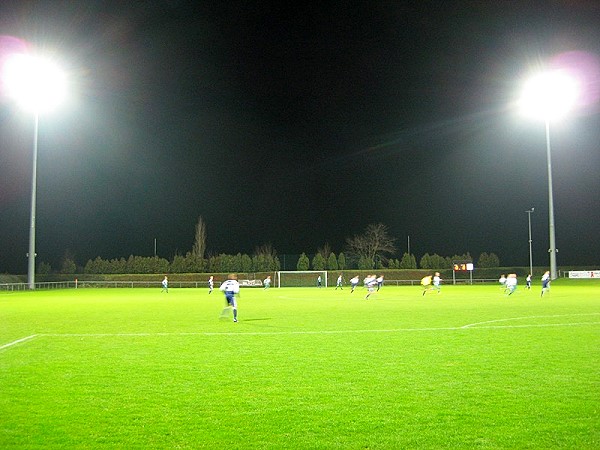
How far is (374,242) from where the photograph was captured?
96312 millimetres

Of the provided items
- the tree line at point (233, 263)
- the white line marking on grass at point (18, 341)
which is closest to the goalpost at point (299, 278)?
the tree line at point (233, 263)

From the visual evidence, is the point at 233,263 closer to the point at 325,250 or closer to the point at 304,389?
the point at 325,250

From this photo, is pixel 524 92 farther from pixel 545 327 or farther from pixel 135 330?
pixel 135 330

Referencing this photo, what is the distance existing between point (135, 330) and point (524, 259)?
84.5 metres

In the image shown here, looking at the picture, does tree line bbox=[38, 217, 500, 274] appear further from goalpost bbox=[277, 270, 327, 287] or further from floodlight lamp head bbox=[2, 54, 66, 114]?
floodlight lamp head bbox=[2, 54, 66, 114]

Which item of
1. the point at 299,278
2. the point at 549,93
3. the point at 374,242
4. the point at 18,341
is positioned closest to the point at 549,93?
the point at 549,93

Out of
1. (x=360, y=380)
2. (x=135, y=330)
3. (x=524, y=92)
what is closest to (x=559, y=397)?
(x=360, y=380)

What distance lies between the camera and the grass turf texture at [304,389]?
6.41 metres

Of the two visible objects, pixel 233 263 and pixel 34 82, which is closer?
pixel 34 82

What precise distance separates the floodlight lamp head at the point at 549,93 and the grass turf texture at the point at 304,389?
34677mm

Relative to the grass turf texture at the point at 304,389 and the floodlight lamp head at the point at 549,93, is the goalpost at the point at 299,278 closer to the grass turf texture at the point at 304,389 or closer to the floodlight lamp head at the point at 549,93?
the floodlight lamp head at the point at 549,93

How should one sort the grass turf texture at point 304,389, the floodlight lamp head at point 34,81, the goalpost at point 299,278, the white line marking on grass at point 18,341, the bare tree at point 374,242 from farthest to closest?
the bare tree at point 374,242 < the goalpost at point 299,278 < the floodlight lamp head at point 34,81 < the white line marking on grass at point 18,341 < the grass turf texture at point 304,389

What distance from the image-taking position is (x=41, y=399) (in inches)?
319

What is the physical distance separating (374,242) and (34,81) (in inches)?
2524
